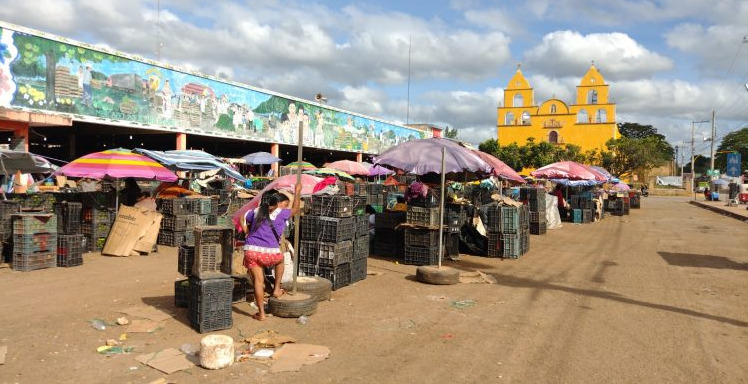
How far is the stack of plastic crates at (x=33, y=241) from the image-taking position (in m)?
8.42

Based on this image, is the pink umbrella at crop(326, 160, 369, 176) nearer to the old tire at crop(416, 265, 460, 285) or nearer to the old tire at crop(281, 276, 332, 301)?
the old tire at crop(416, 265, 460, 285)

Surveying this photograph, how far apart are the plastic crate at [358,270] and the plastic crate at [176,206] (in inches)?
218

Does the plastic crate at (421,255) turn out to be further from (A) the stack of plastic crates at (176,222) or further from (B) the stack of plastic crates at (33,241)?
(B) the stack of plastic crates at (33,241)

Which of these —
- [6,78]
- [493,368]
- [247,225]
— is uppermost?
[6,78]

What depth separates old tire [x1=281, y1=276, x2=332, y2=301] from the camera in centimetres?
685

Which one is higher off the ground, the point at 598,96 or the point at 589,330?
the point at 598,96

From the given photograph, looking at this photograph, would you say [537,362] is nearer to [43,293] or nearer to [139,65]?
[43,293]

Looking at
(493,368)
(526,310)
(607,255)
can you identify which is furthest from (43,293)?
(607,255)

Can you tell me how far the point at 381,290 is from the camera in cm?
791

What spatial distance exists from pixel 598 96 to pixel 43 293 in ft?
249

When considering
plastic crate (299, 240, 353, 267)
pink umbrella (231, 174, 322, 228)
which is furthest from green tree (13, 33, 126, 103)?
plastic crate (299, 240, 353, 267)

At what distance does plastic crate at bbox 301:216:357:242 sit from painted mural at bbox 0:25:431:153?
2.48 m

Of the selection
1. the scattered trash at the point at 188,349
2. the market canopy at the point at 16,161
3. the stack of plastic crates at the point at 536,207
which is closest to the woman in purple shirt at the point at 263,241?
the scattered trash at the point at 188,349

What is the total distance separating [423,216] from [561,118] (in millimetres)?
65597
